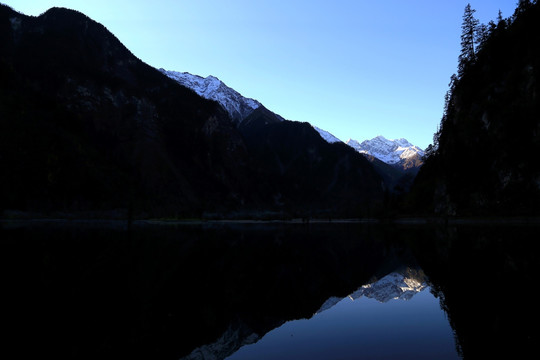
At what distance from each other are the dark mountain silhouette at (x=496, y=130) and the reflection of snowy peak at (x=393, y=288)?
312ft

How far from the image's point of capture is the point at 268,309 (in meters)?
21.8

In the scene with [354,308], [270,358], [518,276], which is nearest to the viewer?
[270,358]

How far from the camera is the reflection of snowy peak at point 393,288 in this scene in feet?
80.3

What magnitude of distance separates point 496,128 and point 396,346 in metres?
125

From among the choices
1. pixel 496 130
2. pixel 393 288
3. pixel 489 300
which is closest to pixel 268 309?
pixel 393 288

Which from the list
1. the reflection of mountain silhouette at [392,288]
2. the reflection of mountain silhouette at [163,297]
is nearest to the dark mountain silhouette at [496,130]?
the reflection of mountain silhouette at [163,297]

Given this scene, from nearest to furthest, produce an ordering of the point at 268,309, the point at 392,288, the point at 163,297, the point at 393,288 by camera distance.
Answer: the point at 268,309, the point at 163,297, the point at 393,288, the point at 392,288

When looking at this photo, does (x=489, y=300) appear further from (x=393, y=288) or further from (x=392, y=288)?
(x=392, y=288)

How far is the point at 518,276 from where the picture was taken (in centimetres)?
2638

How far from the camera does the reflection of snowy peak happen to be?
80.3 feet

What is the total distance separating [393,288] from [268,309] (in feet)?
28.7

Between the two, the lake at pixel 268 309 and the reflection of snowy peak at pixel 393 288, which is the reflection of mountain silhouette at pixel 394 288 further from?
the lake at pixel 268 309

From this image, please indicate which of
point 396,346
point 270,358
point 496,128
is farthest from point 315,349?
point 496,128

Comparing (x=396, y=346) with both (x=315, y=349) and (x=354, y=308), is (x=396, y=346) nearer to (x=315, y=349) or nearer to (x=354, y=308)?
(x=315, y=349)
